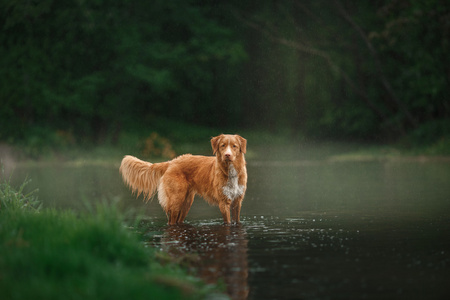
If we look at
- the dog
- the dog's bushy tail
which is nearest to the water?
the dog

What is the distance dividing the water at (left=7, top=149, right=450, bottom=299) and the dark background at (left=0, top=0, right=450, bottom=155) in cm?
1252

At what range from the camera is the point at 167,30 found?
42.7 metres

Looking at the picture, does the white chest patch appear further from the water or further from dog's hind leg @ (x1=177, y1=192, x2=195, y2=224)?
dog's hind leg @ (x1=177, y1=192, x2=195, y2=224)

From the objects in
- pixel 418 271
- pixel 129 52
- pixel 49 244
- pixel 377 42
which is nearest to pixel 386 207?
pixel 418 271

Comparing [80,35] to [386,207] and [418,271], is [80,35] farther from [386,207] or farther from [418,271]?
[418,271]

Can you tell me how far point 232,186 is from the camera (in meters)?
11.1

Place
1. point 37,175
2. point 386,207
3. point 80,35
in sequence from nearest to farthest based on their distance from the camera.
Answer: point 386,207, point 37,175, point 80,35

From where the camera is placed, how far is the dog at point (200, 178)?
11125 millimetres

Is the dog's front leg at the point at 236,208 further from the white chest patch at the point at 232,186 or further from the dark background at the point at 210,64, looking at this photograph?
the dark background at the point at 210,64

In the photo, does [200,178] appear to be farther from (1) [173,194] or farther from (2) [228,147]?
(2) [228,147]

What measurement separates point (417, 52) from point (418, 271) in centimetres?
2627

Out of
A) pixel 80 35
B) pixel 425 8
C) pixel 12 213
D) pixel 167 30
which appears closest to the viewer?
pixel 12 213

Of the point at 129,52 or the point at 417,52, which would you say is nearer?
the point at 417,52

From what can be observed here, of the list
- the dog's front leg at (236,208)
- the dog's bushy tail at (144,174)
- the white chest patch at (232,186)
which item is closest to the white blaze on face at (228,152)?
the white chest patch at (232,186)
